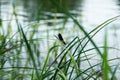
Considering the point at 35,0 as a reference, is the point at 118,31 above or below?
below

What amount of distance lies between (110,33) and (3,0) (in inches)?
347

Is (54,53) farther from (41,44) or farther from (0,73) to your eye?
(0,73)

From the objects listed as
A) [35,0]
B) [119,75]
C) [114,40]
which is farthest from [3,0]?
[119,75]

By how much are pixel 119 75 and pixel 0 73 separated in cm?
115

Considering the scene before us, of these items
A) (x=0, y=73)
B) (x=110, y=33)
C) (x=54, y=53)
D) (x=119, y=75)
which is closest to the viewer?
Answer: (x=0, y=73)

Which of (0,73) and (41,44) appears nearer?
(0,73)

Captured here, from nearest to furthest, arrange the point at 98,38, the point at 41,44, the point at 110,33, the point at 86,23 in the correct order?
the point at 41,44 → the point at 98,38 → the point at 110,33 → the point at 86,23

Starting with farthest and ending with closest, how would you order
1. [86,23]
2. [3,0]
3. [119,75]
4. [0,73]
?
[3,0]
[86,23]
[119,75]
[0,73]

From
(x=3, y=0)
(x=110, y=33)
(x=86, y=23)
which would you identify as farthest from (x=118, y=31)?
(x=3, y=0)

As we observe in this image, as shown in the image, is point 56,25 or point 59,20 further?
point 59,20

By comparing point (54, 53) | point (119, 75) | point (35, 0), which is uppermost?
point (35, 0)

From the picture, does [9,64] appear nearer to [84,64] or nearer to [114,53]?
[84,64]

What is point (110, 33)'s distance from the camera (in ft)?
18.4

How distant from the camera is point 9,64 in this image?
3.26m
